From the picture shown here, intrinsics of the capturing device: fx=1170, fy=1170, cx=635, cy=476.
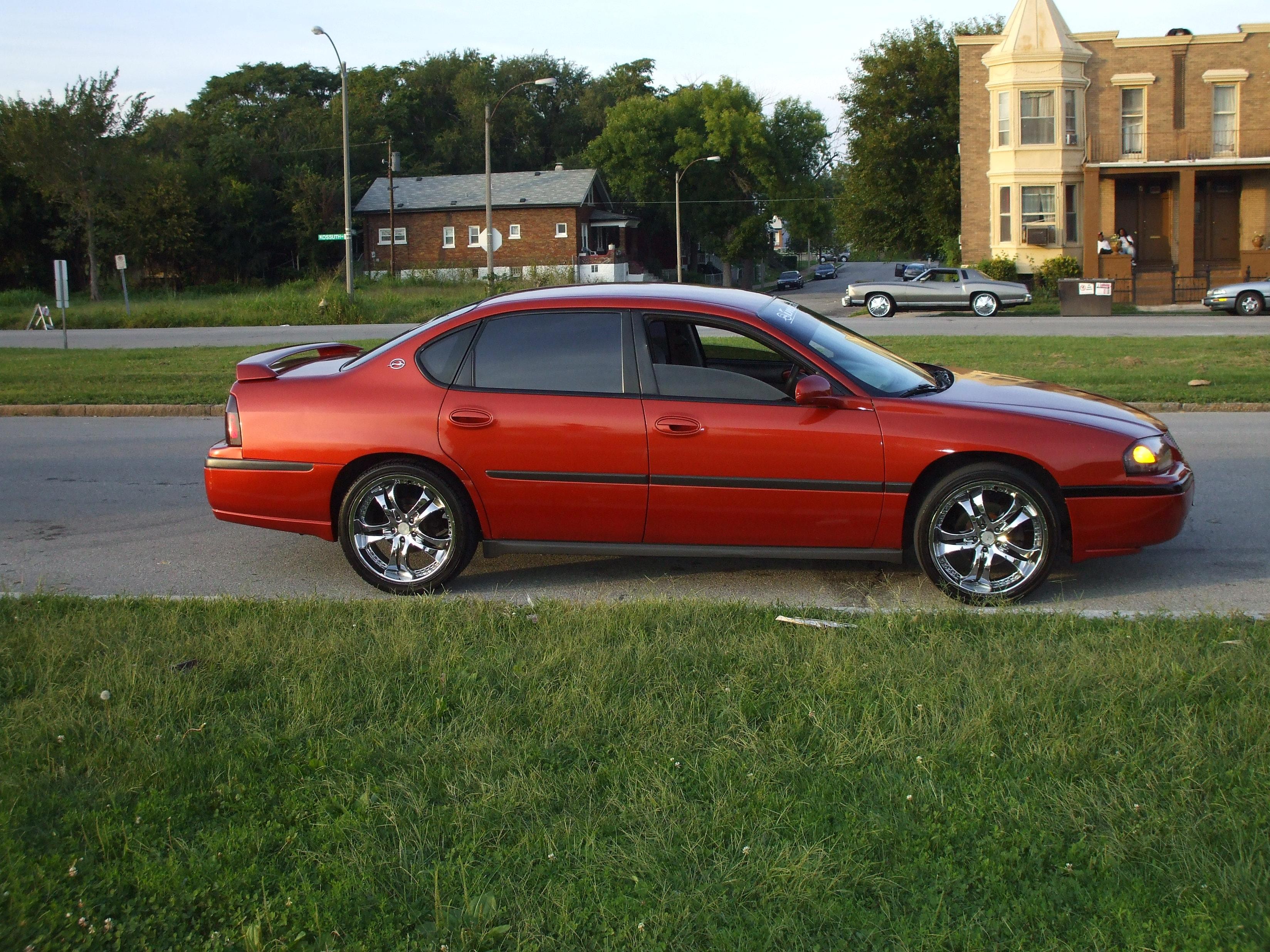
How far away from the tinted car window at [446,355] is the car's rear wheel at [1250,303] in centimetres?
2759

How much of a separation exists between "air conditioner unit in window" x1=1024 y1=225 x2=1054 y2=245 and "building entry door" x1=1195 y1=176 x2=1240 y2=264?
507 centimetres

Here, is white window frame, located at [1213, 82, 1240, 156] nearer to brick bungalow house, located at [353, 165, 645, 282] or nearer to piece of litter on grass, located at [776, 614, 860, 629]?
brick bungalow house, located at [353, 165, 645, 282]

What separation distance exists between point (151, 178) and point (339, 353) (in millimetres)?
58379

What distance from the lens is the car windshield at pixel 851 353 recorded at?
20.1 ft

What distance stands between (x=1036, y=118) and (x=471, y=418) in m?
38.3

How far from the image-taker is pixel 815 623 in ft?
17.0

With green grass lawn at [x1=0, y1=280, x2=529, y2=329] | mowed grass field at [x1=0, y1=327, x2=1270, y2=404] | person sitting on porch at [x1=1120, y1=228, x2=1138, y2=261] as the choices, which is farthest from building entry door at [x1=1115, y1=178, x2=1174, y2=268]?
mowed grass field at [x1=0, y1=327, x2=1270, y2=404]

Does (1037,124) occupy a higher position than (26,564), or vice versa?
(1037,124)

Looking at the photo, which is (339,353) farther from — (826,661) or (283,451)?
(826,661)

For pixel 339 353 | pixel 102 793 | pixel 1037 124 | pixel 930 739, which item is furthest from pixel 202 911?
pixel 1037 124

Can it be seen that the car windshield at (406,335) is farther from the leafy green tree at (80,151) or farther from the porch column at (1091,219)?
the leafy green tree at (80,151)

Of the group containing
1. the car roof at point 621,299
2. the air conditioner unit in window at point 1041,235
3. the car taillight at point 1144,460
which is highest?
the air conditioner unit in window at point 1041,235

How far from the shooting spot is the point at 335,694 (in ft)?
14.5

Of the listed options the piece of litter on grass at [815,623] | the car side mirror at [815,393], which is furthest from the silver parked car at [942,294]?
the piece of litter on grass at [815,623]
